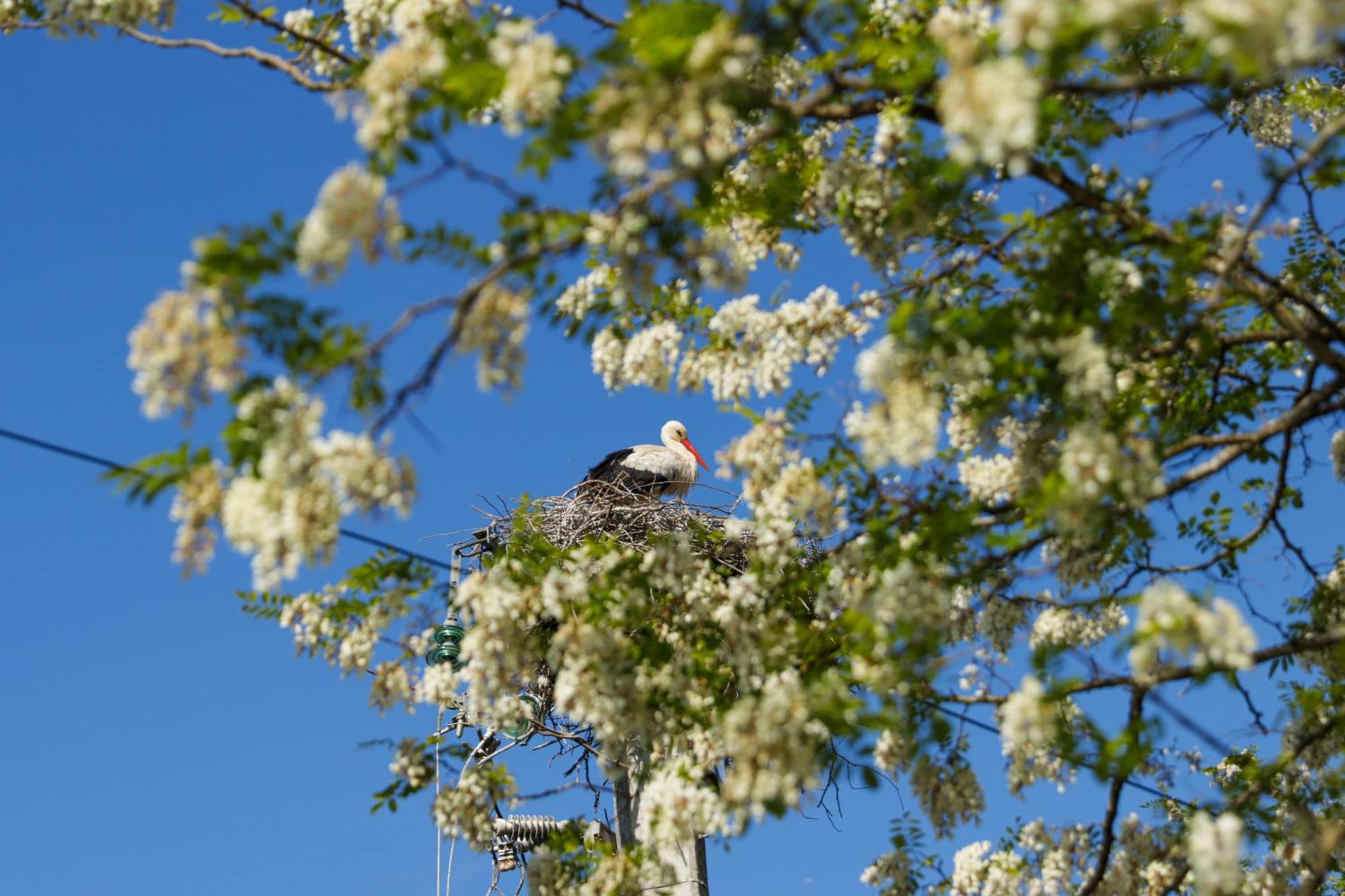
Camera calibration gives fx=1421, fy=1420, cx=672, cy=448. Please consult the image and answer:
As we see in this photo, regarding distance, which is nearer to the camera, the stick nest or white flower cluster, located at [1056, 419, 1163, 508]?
white flower cluster, located at [1056, 419, 1163, 508]

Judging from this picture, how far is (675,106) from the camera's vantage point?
4.43 metres

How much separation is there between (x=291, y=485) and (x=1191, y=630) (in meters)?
3.05

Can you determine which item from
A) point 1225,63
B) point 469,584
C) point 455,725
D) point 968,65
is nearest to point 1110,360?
point 1225,63

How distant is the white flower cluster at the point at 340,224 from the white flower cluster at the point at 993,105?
6.19ft

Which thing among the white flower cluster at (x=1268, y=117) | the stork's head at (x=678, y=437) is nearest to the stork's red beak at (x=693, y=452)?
the stork's head at (x=678, y=437)

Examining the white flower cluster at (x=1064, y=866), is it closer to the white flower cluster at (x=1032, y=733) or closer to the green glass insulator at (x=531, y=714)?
the white flower cluster at (x=1032, y=733)

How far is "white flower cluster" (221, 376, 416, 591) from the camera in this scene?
4660 millimetres

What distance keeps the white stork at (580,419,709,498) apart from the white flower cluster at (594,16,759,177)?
761 centimetres

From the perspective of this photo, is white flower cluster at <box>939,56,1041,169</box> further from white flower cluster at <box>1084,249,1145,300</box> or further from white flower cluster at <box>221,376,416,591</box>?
white flower cluster at <box>221,376,416,591</box>

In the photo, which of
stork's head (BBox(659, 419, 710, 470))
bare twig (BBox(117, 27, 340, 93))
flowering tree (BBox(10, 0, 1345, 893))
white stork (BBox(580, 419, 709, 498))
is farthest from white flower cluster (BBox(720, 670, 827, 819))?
stork's head (BBox(659, 419, 710, 470))

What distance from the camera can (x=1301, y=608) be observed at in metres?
7.72

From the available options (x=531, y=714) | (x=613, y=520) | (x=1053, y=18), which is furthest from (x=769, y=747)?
(x=613, y=520)

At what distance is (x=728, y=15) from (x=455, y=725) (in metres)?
5.79

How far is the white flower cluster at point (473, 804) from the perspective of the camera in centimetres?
700
